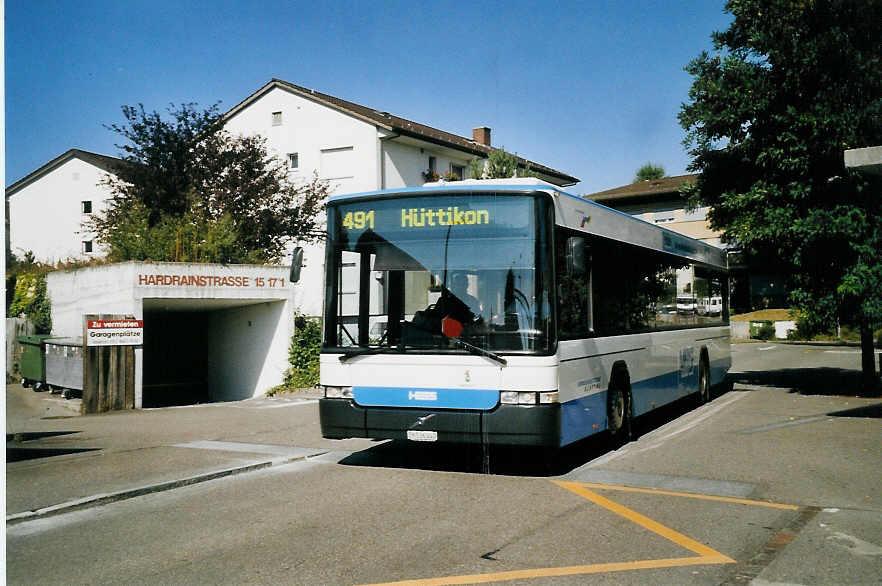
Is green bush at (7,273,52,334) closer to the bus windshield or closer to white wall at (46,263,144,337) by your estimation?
white wall at (46,263,144,337)

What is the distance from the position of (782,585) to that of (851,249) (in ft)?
42.0

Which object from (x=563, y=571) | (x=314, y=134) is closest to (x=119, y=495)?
(x=563, y=571)

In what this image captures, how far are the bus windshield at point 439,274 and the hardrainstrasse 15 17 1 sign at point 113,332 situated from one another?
30.7 feet

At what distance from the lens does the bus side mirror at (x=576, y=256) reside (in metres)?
9.14

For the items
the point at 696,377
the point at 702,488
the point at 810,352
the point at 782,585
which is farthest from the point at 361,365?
the point at 810,352

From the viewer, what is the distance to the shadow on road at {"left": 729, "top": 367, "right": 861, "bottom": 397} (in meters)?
18.6

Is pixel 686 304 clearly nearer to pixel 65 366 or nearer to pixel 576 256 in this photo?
pixel 576 256

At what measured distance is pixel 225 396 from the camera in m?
23.4

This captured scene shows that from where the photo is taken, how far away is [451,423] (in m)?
8.62

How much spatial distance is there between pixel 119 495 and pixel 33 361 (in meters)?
15.2

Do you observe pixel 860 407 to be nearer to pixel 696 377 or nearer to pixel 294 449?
pixel 696 377

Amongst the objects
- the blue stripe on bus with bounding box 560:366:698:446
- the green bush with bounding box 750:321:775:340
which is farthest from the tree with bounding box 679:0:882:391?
the green bush with bounding box 750:321:775:340

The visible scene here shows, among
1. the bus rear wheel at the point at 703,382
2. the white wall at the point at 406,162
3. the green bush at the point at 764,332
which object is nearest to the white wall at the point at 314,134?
the white wall at the point at 406,162

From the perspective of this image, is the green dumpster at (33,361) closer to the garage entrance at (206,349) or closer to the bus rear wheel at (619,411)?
the garage entrance at (206,349)
